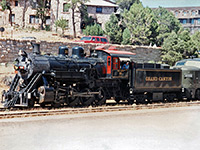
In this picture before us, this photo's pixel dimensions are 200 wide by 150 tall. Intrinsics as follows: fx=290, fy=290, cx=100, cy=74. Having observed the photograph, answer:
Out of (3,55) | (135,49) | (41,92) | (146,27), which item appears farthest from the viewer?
(146,27)

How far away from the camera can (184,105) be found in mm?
17125

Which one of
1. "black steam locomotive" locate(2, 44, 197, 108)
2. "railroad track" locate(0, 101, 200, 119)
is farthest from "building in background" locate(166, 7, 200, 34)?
"railroad track" locate(0, 101, 200, 119)

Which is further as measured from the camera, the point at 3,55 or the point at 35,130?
the point at 3,55

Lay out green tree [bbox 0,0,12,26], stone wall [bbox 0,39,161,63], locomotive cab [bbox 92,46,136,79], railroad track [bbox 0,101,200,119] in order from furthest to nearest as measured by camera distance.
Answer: green tree [bbox 0,0,12,26] → stone wall [bbox 0,39,161,63] → locomotive cab [bbox 92,46,136,79] → railroad track [bbox 0,101,200,119]

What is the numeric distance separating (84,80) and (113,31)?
29.1 metres

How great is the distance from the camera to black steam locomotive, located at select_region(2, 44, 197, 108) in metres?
13.4

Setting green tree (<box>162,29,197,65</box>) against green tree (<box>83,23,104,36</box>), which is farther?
green tree (<box>83,23,104,36</box>)

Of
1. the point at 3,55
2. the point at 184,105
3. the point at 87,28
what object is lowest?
the point at 184,105

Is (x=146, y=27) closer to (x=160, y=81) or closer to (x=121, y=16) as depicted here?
(x=121, y=16)

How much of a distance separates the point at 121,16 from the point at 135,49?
1956cm

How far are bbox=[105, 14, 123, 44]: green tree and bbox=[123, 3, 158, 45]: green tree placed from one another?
1.74 meters

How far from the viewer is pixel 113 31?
43.3 m

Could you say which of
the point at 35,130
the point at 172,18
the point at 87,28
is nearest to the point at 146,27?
the point at 87,28

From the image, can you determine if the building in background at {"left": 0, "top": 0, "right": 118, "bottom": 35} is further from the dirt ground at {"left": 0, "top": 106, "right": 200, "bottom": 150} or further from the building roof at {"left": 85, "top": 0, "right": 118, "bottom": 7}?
the dirt ground at {"left": 0, "top": 106, "right": 200, "bottom": 150}
